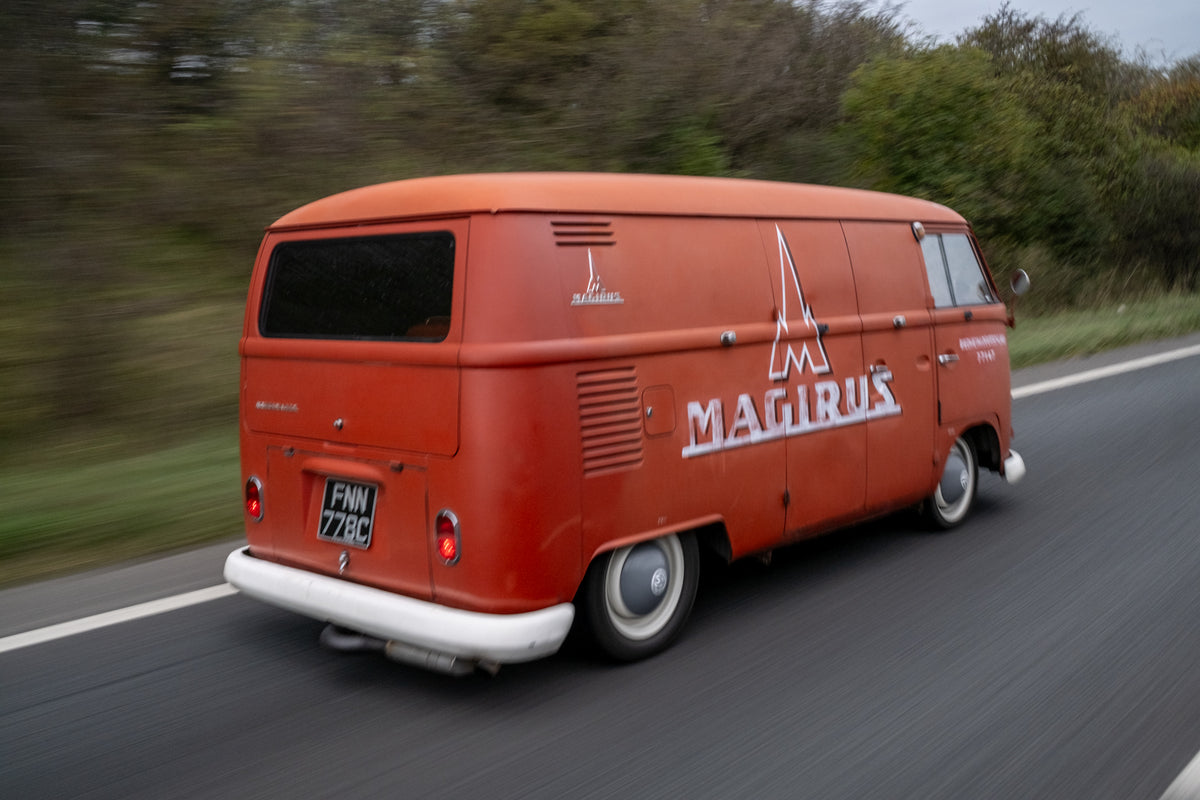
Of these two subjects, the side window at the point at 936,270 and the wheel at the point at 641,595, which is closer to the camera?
the wheel at the point at 641,595

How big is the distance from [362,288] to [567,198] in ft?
3.09

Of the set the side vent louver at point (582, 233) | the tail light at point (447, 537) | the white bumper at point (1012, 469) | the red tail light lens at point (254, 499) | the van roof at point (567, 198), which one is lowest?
the white bumper at point (1012, 469)

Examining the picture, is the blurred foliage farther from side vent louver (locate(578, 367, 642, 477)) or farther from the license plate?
side vent louver (locate(578, 367, 642, 477))

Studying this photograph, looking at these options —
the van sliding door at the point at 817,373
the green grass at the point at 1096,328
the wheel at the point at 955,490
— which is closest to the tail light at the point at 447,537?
the van sliding door at the point at 817,373

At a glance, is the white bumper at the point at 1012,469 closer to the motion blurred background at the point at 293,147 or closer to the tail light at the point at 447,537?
the tail light at the point at 447,537

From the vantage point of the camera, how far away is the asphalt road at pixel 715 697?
3590 millimetres

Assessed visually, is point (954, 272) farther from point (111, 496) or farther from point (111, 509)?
point (111, 496)

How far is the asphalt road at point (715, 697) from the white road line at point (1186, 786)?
0.04 m

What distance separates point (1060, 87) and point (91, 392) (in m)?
23.8

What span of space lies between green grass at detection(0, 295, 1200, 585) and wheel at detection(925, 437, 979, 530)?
159 inches

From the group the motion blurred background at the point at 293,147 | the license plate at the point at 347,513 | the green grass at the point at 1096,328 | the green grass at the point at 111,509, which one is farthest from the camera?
the green grass at the point at 1096,328

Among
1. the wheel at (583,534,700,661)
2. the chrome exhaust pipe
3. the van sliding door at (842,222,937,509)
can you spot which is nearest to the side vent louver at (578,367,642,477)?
the wheel at (583,534,700,661)

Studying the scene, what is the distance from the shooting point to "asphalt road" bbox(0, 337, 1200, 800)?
3.59 meters

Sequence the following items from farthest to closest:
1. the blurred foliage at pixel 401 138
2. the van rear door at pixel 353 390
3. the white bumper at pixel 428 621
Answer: the blurred foliage at pixel 401 138
the van rear door at pixel 353 390
the white bumper at pixel 428 621
